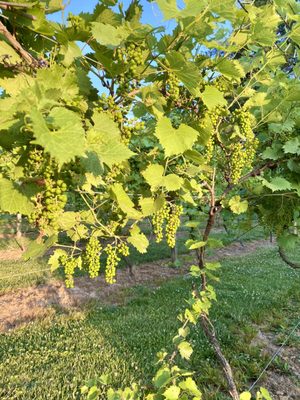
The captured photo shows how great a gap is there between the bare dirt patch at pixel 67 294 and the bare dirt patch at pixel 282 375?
13.1 feet

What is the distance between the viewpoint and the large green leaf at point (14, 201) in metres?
1.15

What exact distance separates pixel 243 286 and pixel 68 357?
568 centimetres

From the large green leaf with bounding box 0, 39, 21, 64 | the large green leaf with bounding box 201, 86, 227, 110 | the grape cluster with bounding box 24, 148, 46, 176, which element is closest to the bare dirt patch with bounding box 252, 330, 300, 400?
the large green leaf with bounding box 201, 86, 227, 110

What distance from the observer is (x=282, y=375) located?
16.7ft

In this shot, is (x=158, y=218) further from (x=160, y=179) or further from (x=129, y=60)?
(x=129, y=60)

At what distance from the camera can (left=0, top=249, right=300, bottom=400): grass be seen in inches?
190

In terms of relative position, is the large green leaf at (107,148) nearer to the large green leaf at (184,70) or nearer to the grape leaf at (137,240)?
the large green leaf at (184,70)

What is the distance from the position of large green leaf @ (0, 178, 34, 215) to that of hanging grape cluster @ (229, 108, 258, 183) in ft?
4.69

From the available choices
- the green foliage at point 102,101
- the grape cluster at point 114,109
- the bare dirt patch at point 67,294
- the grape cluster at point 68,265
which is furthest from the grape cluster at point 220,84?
the bare dirt patch at point 67,294

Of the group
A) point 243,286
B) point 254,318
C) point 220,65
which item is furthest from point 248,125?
point 243,286

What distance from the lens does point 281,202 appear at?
289cm

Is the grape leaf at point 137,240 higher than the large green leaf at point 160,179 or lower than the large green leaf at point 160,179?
lower

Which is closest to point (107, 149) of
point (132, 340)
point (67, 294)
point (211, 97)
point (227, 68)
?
point (211, 97)

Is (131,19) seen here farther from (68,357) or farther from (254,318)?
(254,318)
